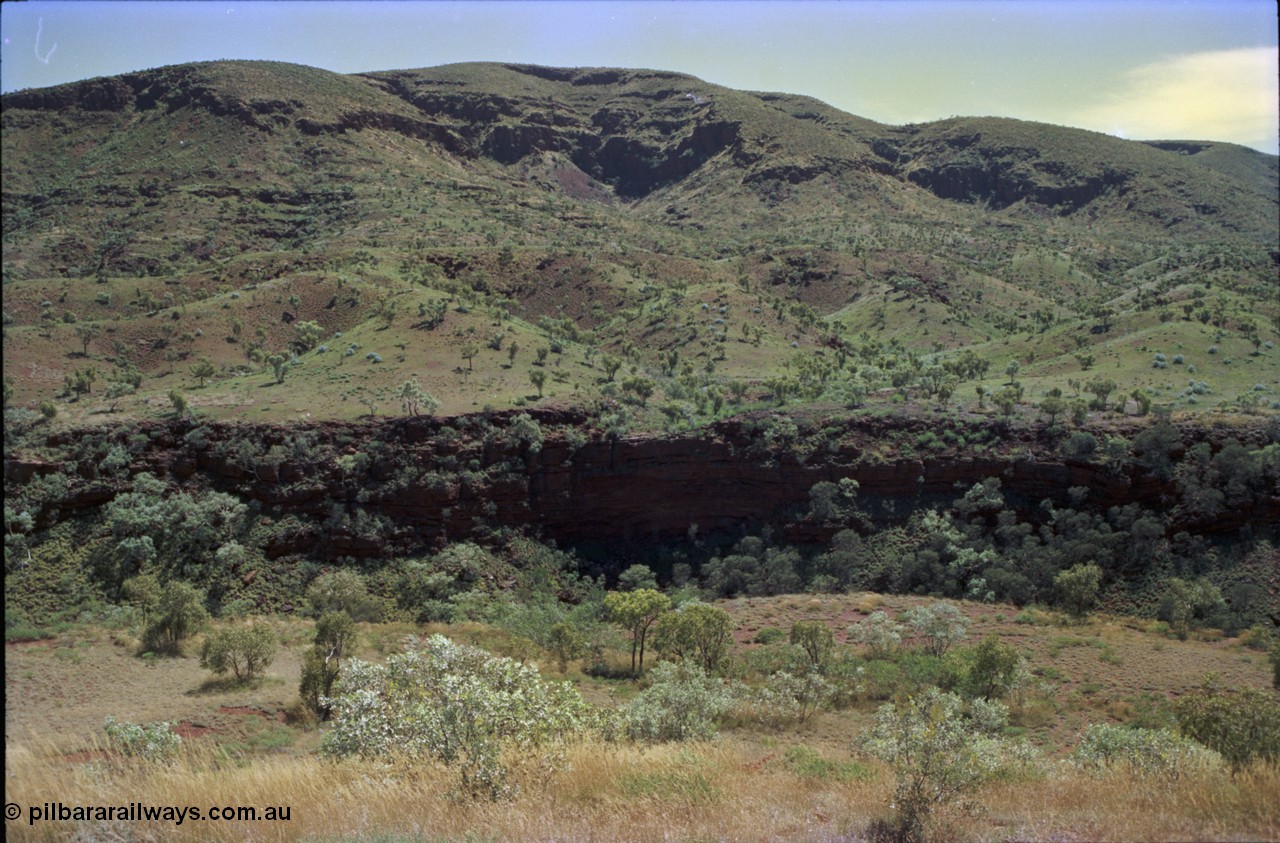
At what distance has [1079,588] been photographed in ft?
99.0

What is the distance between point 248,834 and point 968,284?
83305 millimetres

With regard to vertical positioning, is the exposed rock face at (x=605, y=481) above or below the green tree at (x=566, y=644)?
above

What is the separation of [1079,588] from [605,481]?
67.6 feet

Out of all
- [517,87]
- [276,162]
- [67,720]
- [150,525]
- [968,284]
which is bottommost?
[67,720]

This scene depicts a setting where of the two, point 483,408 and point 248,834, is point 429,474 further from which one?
point 248,834

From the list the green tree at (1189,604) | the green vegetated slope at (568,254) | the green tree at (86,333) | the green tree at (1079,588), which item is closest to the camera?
the green tree at (1189,604)

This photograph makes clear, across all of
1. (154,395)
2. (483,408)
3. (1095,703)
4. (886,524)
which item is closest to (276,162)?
(154,395)

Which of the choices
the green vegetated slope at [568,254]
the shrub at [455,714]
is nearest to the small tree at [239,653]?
the shrub at [455,714]

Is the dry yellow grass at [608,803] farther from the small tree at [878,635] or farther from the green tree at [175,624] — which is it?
the green tree at [175,624]

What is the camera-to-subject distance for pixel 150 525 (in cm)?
3222

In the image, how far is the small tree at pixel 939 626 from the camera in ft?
85.3

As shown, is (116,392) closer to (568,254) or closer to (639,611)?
(639,611)

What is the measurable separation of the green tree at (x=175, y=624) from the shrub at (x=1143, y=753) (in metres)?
25.0

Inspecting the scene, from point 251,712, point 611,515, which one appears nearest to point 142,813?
point 251,712
